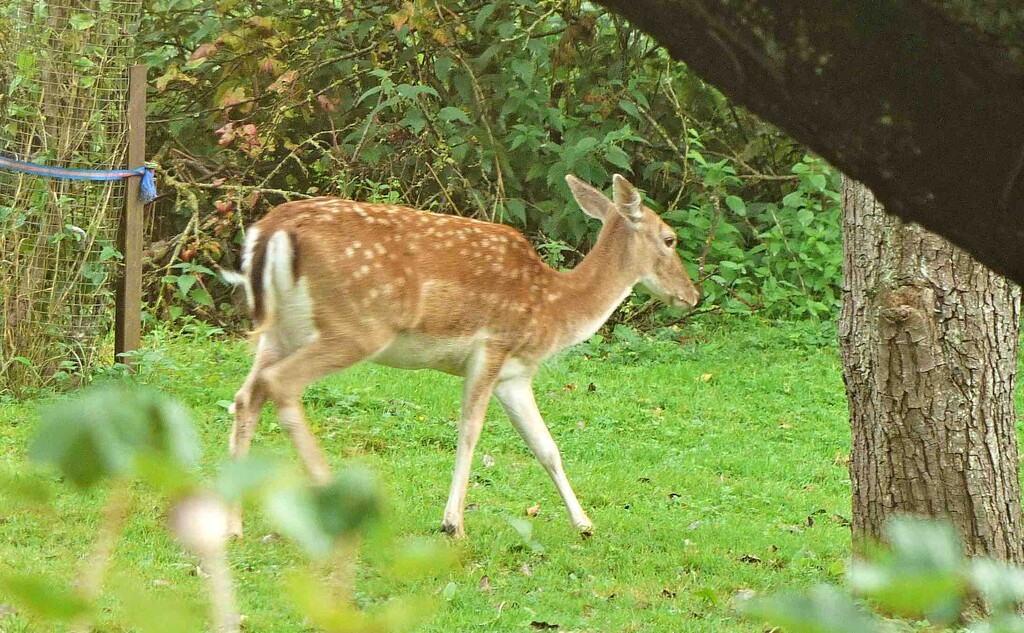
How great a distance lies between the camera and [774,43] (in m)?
1.34

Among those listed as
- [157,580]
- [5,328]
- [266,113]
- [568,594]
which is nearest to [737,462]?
[568,594]

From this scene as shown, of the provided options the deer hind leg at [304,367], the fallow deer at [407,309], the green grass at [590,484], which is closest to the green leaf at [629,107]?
the green grass at [590,484]

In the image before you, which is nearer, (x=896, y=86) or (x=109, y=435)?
(x=109, y=435)

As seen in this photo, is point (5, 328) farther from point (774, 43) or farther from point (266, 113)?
point (774, 43)

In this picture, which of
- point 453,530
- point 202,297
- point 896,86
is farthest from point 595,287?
point 896,86

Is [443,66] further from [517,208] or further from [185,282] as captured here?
[185,282]

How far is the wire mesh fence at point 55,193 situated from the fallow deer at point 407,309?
2.12 metres

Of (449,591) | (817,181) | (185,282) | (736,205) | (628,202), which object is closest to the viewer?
(449,591)

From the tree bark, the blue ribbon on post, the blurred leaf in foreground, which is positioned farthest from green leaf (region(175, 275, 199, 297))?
the blurred leaf in foreground

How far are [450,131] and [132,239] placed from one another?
135 inches

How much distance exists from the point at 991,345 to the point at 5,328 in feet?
17.2

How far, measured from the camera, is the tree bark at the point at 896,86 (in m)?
1.24

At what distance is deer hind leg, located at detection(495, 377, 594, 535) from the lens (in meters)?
6.13

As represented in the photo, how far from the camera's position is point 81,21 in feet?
25.5
